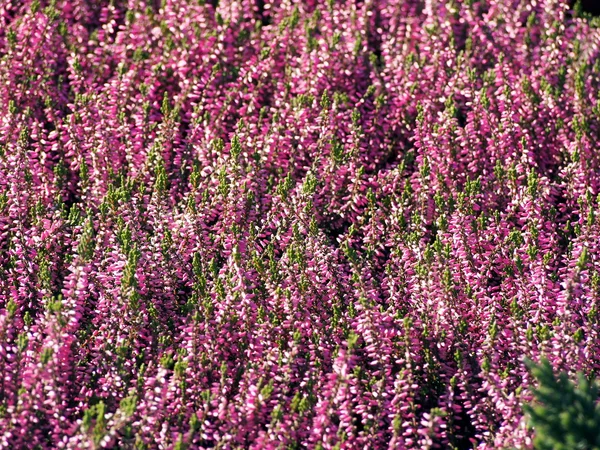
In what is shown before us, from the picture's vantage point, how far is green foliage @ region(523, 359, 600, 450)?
3.73 metres

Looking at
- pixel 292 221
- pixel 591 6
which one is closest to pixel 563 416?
pixel 292 221

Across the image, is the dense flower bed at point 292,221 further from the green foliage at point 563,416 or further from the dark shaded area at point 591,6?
the dark shaded area at point 591,6

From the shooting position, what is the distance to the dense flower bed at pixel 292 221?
174 inches

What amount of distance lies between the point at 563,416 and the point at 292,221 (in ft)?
7.21

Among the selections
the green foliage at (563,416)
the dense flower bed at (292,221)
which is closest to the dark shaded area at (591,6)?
the dense flower bed at (292,221)

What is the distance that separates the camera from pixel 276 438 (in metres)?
4.25

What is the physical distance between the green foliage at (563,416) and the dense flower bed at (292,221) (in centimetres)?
38

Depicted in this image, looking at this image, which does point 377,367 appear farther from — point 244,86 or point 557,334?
point 244,86

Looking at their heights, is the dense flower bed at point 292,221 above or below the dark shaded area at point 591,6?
below

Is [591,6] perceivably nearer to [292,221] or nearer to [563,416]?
[292,221]

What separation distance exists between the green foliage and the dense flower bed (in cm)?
38

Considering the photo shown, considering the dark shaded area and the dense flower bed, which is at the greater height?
the dark shaded area

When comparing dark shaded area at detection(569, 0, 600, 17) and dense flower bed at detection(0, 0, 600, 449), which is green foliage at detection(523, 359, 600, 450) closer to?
dense flower bed at detection(0, 0, 600, 449)

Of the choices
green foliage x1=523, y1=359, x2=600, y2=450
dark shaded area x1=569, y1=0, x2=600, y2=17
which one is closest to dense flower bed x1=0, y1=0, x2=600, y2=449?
green foliage x1=523, y1=359, x2=600, y2=450
